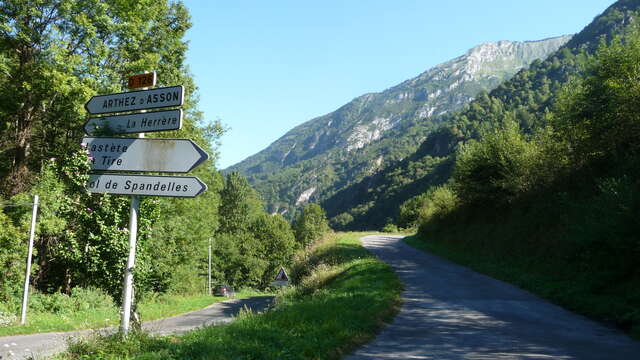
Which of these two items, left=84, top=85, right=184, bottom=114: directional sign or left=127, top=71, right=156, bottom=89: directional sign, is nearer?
left=84, top=85, right=184, bottom=114: directional sign

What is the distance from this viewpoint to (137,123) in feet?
18.6

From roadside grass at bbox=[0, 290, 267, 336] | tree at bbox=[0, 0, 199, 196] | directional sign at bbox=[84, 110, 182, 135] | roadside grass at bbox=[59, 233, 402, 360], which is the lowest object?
roadside grass at bbox=[0, 290, 267, 336]

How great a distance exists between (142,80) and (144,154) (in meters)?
1.09

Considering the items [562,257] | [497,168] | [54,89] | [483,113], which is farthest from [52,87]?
[483,113]

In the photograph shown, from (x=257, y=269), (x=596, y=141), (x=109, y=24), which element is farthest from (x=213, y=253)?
(x=596, y=141)

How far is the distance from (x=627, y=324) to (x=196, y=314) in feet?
89.4

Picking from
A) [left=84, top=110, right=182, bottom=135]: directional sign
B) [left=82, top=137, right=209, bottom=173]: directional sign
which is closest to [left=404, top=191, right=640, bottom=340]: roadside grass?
[left=82, top=137, right=209, bottom=173]: directional sign

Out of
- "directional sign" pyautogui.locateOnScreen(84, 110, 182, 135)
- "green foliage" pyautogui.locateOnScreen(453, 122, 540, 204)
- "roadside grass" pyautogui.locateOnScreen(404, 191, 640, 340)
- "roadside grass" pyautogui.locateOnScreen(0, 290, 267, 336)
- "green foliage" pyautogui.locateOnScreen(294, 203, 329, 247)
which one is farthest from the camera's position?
"green foliage" pyautogui.locateOnScreen(294, 203, 329, 247)

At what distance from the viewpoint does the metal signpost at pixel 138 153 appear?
17.5 ft

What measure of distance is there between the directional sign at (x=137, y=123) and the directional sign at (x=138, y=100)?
11cm

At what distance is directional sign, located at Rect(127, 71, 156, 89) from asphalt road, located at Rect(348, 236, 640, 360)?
5.09 meters

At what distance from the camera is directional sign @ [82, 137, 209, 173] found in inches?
211

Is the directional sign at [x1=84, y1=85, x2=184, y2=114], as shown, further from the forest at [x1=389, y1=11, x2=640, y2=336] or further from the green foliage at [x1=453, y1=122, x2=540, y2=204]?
the green foliage at [x1=453, y1=122, x2=540, y2=204]

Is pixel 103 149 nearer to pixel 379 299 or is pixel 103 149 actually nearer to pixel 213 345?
pixel 213 345
